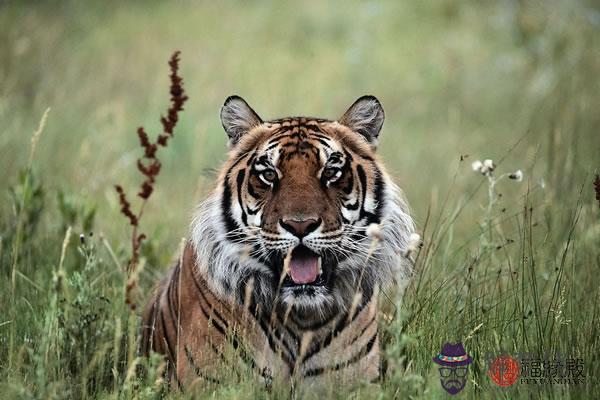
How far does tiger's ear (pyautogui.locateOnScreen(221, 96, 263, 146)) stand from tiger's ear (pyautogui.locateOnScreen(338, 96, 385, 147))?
436 millimetres

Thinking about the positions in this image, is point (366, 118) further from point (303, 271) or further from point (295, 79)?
point (295, 79)

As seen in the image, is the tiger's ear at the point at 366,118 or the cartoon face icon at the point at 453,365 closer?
the cartoon face icon at the point at 453,365

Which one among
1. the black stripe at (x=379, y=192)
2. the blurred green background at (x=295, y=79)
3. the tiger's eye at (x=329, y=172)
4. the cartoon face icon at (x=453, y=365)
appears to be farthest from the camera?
the blurred green background at (x=295, y=79)

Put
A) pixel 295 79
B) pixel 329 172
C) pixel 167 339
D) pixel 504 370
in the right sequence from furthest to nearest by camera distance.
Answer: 1. pixel 295 79
2. pixel 167 339
3. pixel 329 172
4. pixel 504 370

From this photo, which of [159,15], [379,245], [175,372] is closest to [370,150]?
[379,245]

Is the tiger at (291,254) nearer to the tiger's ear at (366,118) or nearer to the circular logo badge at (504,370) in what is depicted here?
the tiger's ear at (366,118)

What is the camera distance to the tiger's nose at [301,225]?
3.72 metres

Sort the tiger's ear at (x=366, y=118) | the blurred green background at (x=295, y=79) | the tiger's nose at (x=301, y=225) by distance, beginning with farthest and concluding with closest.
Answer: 1. the blurred green background at (x=295, y=79)
2. the tiger's ear at (x=366, y=118)
3. the tiger's nose at (x=301, y=225)

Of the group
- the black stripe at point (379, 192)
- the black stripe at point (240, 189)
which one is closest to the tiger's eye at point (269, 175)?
the black stripe at point (240, 189)

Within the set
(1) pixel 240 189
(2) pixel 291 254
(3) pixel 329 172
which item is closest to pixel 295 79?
(1) pixel 240 189

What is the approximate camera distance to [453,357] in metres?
3.71

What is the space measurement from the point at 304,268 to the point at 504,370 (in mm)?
940

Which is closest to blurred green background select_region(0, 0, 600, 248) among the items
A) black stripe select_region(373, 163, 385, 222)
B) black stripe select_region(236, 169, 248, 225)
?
black stripe select_region(373, 163, 385, 222)

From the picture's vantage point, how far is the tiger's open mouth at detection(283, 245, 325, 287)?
379 centimetres
